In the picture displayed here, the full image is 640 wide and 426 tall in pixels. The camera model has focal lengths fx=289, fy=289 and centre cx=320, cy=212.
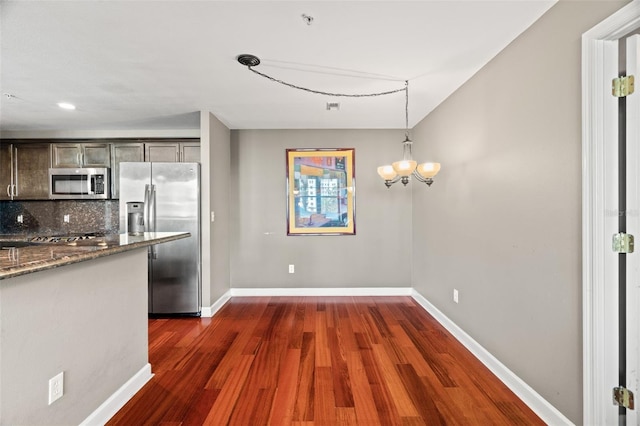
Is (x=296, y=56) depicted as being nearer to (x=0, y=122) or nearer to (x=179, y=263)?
(x=179, y=263)

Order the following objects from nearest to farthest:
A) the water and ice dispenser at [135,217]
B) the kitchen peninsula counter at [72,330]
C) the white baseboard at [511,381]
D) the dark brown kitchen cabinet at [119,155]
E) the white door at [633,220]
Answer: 1. the kitchen peninsula counter at [72,330]
2. the white door at [633,220]
3. the white baseboard at [511,381]
4. the water and ice dispenser at [135,217]
5. the dark brown kitchen cabinet at [119,155]

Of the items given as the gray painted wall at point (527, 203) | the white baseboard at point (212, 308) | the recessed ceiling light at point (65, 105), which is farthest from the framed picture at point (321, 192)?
the recessed ceiling light at point (65, 105)

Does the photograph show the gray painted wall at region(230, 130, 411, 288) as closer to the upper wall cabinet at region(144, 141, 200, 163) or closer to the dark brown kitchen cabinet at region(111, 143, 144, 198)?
the upper wall cabinet at region(144, 141, 200, 163)

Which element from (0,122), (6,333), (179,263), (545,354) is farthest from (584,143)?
(0,122)

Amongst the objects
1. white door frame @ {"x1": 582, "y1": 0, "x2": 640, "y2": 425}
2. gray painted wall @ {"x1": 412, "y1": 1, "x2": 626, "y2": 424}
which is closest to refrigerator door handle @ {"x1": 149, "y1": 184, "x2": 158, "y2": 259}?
gray painted wall @ {"x1": 412, "y1": 1, "x2": 626, "y2": 424}

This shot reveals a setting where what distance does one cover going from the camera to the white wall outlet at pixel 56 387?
1.40m

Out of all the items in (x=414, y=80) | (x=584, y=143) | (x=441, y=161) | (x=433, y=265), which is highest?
(x=414, y=80)

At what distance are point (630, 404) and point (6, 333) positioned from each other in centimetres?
286

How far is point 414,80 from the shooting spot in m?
2.72

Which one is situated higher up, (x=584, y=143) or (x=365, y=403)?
(x=584, y=143)

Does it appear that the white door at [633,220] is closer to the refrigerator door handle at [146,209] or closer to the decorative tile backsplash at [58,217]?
the refrigerator door handle at [146,209]

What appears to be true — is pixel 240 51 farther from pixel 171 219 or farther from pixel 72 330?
pixel 171 219

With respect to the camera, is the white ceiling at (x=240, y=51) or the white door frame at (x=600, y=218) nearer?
the white door frame at (x=600, y=218)

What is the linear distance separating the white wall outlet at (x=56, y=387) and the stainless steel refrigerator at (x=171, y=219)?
6.85 feet
